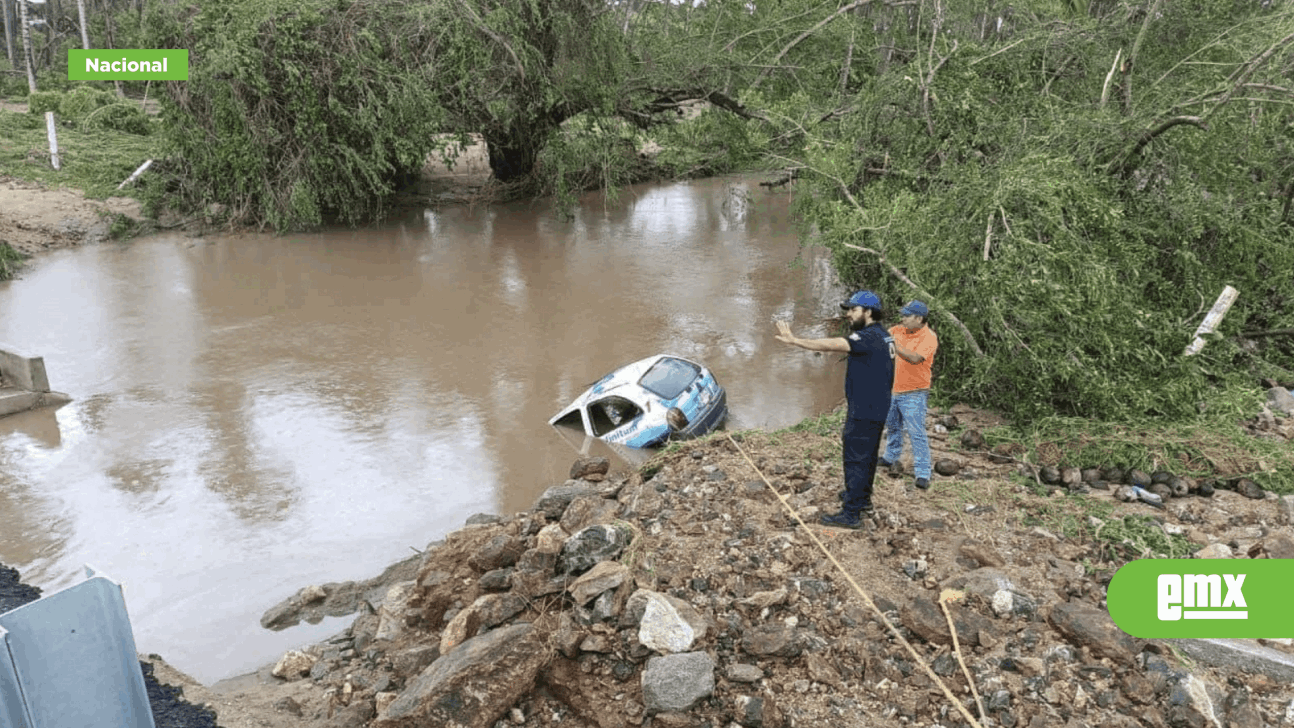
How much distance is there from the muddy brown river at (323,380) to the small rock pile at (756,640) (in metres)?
2.53

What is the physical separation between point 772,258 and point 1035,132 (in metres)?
9.01

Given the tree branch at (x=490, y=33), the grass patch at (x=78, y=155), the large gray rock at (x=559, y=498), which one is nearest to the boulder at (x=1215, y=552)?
the large gray rock at (x=559, y=498)

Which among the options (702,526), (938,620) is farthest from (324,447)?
(938,620)

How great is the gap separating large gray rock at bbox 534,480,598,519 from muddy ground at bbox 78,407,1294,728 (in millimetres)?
39

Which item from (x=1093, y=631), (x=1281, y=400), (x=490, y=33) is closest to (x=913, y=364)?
(x=1093, y=631)

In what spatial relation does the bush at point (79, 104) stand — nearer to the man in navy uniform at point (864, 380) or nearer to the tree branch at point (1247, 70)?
the man in navy uniform at point (864, 380)

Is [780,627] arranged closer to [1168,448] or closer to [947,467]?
[947,467]

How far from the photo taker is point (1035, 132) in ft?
36.0

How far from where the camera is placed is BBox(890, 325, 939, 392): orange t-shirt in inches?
273

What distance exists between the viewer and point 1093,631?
489cm

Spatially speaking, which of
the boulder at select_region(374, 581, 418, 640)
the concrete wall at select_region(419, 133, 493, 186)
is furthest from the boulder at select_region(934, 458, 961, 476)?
the concrete wall at select_region(419, 133, 493, 186)

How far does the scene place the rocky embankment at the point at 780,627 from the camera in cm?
471

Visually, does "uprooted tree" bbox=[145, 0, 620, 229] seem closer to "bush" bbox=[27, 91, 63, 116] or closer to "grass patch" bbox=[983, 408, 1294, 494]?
"bush" bbox=[27, 91, 63, 116]

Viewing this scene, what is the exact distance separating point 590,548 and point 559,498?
2.12 meters
